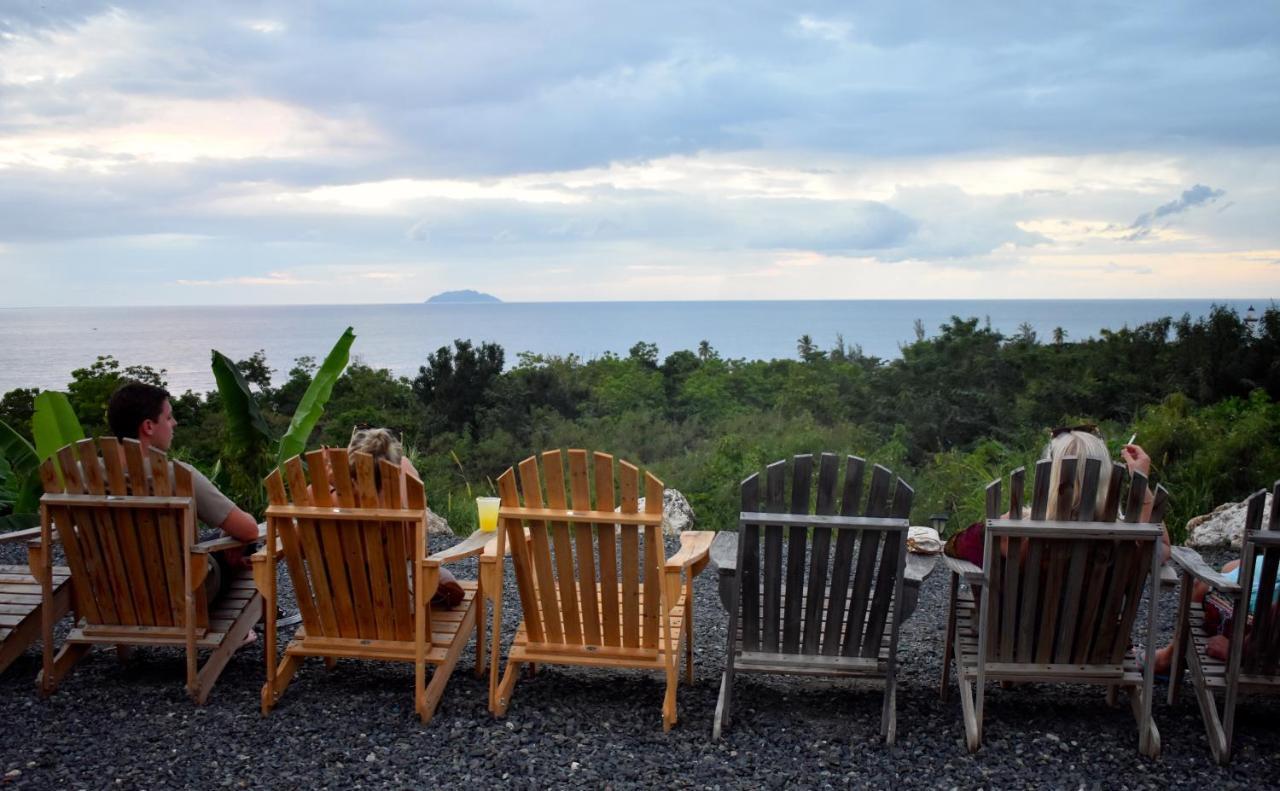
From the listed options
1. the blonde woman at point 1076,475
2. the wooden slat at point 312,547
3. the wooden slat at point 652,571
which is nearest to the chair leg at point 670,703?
the wooden slat at point 652,571

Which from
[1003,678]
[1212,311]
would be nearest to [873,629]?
[1003,678]

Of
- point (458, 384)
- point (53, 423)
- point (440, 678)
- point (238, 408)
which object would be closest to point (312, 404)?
point (238, 408)

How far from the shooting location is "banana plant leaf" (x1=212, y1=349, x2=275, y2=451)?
8094 millimetres

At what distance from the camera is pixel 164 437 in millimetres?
4477

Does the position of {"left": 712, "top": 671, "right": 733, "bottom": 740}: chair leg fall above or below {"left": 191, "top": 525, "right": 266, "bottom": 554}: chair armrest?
below

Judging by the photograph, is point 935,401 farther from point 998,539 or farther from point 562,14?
point 998,539

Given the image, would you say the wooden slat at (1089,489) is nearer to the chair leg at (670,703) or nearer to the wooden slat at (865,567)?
the wooden slat at (865,567)

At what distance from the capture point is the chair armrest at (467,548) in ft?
13.3

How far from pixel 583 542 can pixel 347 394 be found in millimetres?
16929

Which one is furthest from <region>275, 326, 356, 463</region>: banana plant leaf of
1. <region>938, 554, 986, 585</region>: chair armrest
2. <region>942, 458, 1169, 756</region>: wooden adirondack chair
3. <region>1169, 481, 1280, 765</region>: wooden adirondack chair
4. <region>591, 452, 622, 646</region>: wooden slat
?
<region>1169, 481, 1280, 765</region>: wooden adirondack chair

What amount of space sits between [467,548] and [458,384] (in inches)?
681

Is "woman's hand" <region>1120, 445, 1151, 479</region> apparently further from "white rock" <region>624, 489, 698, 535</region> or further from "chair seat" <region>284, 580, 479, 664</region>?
"white rock" <region>624, 489, 698, 535</region>

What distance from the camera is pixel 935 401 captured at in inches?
674

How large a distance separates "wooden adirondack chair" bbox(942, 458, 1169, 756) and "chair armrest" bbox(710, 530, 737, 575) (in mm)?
934
